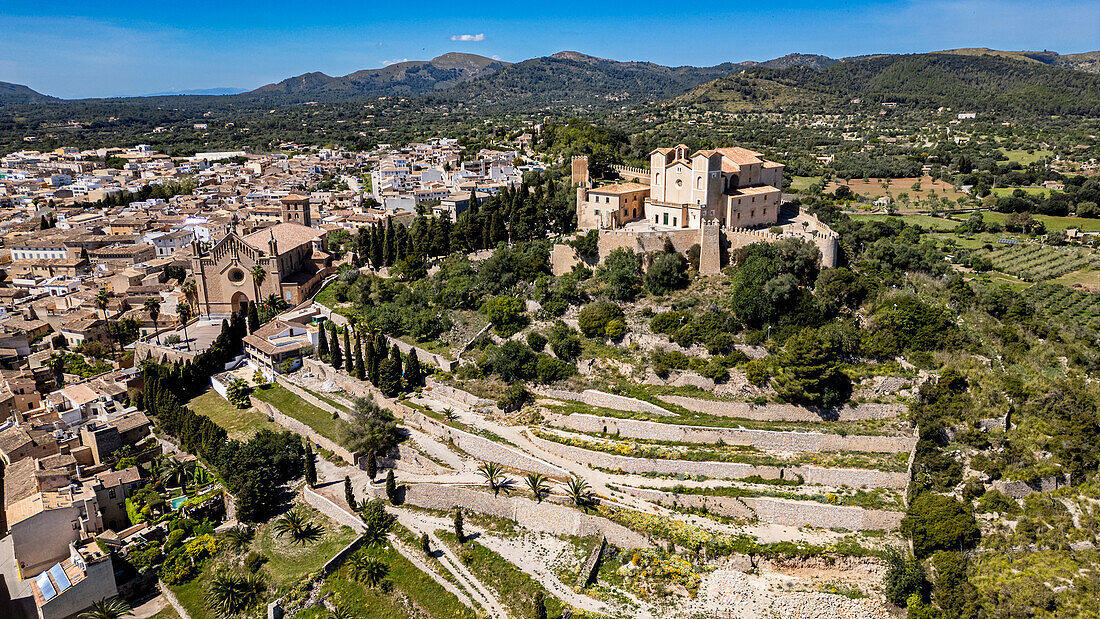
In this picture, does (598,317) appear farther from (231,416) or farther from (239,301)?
(239,301)

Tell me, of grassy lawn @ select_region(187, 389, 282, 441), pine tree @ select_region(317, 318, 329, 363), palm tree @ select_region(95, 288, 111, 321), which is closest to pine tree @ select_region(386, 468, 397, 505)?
grassy lawn @ select_region(187, 389, 282, 441)

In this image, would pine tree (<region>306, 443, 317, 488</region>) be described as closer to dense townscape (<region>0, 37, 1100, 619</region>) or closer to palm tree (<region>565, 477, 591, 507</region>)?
dense townscape (<region>0, 37, 1100, 619</region>)

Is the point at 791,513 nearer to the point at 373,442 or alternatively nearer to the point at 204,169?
the point at 373,442

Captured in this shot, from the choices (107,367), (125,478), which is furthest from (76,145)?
(125,478)

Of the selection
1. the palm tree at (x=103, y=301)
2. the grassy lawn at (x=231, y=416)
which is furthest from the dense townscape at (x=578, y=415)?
the palm tree at (x=103, y=301)

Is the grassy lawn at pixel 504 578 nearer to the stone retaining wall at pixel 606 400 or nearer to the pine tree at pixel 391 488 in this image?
the pine tree at pixel 391 488

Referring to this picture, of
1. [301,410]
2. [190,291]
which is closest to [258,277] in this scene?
[190,291]
